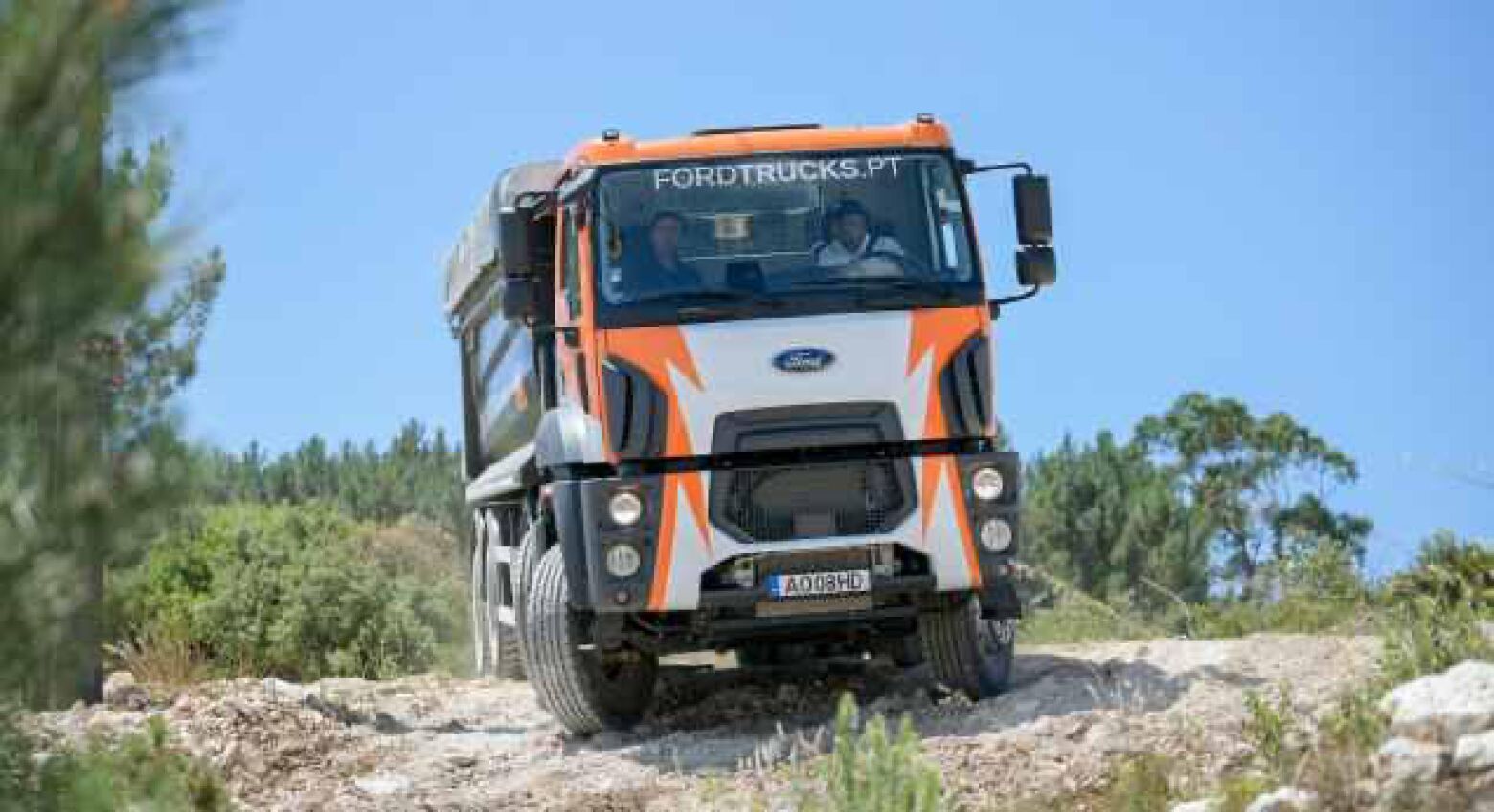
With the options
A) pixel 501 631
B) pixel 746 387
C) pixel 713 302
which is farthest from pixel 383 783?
pixel 501 631

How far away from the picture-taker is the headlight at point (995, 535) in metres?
11.6

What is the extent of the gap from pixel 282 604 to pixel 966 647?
37.2 feet

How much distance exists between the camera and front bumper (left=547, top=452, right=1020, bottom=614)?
37.2 feet

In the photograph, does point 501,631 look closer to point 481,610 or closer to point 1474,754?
point 481,610

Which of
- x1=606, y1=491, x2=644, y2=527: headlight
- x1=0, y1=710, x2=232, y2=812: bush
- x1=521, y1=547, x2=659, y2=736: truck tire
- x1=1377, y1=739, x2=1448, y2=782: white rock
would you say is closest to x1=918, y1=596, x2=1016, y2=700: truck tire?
x1=521, y1=547, x2=659, y2=736: truck tire

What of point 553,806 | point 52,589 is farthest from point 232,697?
point 52,589

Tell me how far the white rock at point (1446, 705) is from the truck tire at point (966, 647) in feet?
14.0

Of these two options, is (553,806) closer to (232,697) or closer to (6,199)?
(232,697)

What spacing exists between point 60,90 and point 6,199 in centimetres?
29

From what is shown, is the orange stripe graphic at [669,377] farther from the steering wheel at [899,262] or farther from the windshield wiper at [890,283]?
the steering wheel at [899,262]

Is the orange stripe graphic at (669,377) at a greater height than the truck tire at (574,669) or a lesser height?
greater

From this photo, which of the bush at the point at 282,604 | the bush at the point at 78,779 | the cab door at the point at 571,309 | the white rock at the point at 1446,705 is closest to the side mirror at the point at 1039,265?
the cab door at the point at 571,309

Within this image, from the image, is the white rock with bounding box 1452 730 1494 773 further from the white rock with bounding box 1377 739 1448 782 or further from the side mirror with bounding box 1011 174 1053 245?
the side mirror with bounding box 1011 174 1053 245

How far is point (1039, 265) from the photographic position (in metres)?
11.8
